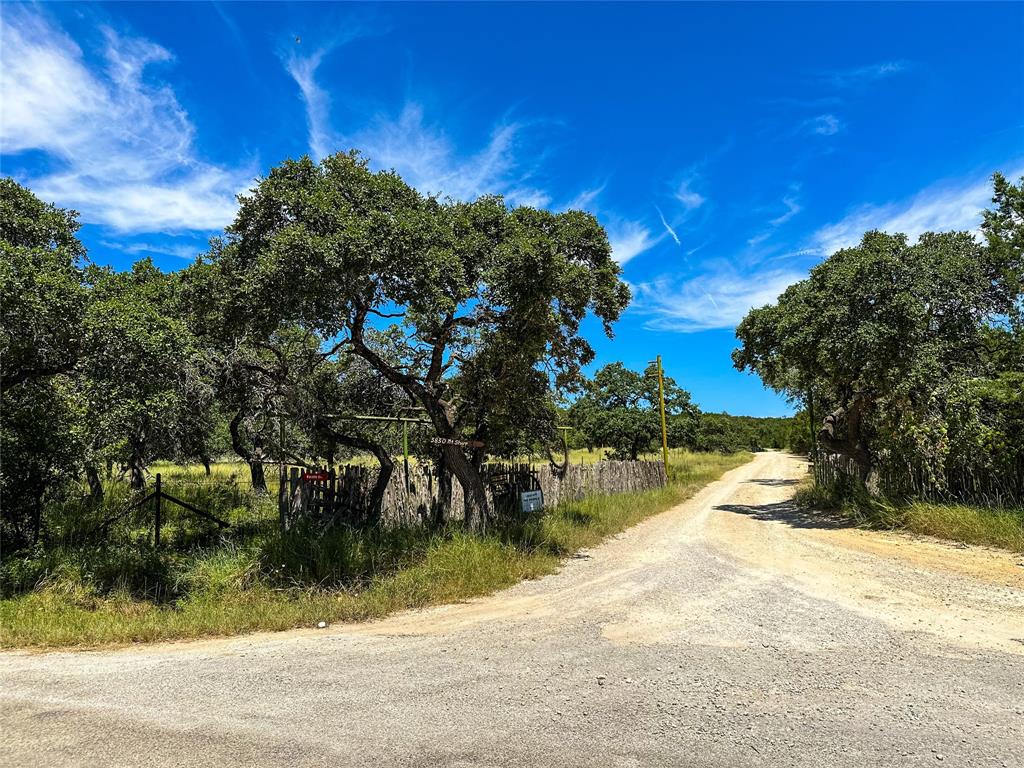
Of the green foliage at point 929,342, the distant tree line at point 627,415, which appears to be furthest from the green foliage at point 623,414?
the green foliage at point 929,342

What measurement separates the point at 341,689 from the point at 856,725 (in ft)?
12.4

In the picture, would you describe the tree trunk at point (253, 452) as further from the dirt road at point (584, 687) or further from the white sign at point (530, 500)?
the dirt road at point (584, 687)

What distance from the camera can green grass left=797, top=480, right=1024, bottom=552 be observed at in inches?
412

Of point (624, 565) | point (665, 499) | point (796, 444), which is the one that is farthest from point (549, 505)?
point (796, 444)

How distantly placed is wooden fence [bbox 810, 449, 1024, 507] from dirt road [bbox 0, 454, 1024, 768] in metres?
5.23

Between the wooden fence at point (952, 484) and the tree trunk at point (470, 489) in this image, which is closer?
the tree trunk at point (470, 489)

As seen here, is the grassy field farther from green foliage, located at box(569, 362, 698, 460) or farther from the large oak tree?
green foliage, located at box(569, 362, 698, 460)

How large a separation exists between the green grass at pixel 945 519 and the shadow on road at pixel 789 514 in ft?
1.53

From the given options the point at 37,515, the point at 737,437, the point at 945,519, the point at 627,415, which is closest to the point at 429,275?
the point at 37,515

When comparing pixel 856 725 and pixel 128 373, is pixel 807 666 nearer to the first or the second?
pixel 856 725

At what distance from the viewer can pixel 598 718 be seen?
4047 mm

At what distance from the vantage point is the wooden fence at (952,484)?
39.1 ft

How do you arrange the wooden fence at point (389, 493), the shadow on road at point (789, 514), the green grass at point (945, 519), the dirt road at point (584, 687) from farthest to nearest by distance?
the shadow on road at point (789, 514) < the wooden fence at point (389, 493) < the green grass at point (945, 519) < the dirt road at point (584, 687)

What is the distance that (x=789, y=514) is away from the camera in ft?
57.5
